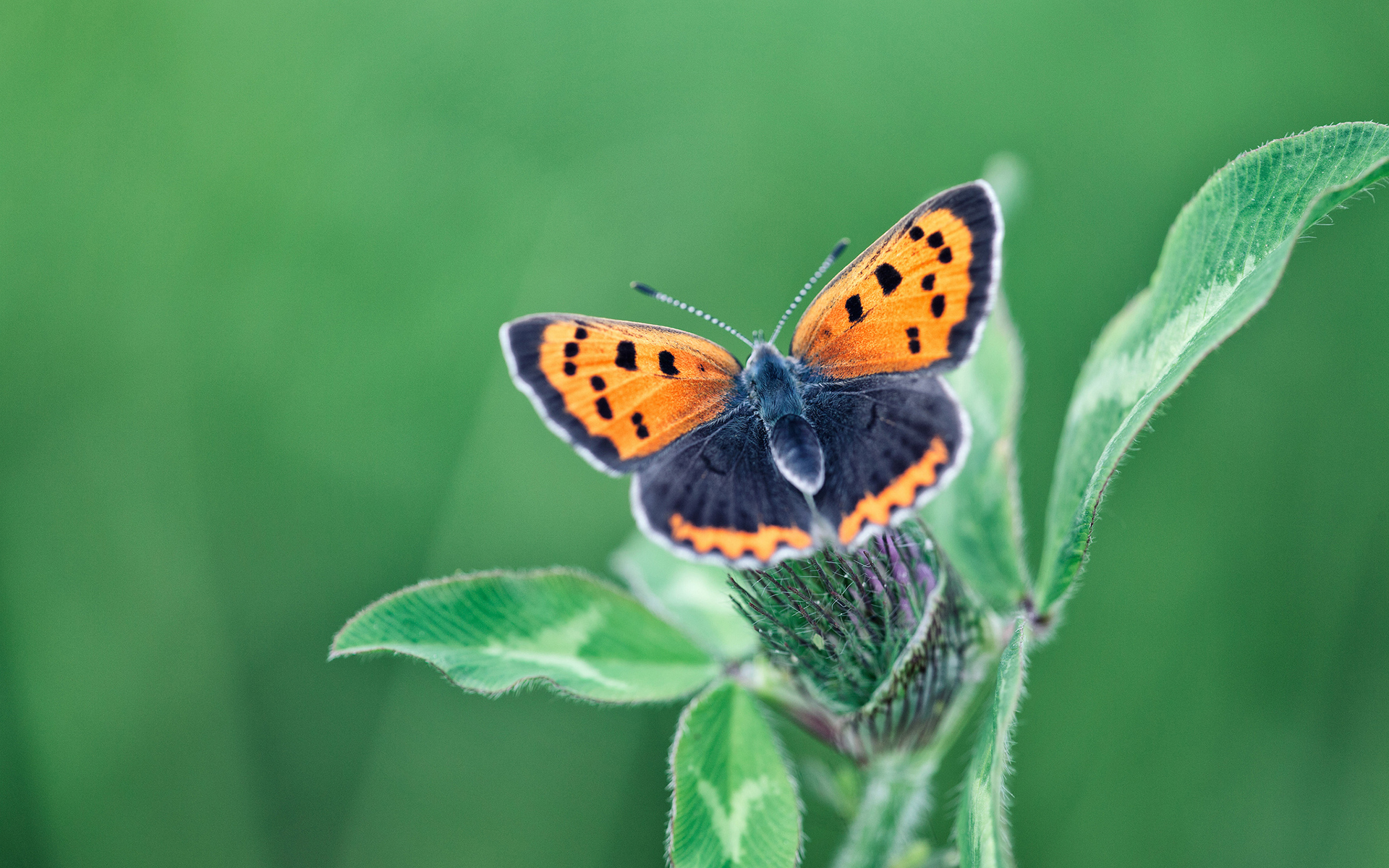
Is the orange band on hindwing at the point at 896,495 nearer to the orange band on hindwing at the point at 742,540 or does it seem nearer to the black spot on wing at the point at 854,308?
the orange band on hindwing at the point at 742,540

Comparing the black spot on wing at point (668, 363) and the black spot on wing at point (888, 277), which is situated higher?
the black spot on wing at point (888, 277)

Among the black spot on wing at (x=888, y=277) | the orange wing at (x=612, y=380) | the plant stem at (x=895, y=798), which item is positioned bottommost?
the plant stem at (x=895, y=798)

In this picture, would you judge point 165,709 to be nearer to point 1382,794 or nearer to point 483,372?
point 483,372

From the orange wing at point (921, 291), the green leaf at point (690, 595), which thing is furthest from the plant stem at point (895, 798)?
the orange wing at point (921, 291)

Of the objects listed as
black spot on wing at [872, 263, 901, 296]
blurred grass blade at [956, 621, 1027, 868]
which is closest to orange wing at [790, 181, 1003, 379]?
black spot on wing at [872, 263, 901, 296]

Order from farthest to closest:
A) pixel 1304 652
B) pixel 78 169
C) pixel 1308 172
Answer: pixel 78 169 < pixel 1304 652 < pixel 1308 172

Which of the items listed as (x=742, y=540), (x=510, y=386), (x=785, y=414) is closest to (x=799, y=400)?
(x=785, y=414)

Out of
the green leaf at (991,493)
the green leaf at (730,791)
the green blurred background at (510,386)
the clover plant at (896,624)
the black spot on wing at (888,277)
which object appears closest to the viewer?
the clover plant at (896,624)

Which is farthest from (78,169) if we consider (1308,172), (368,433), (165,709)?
(1308,172)
